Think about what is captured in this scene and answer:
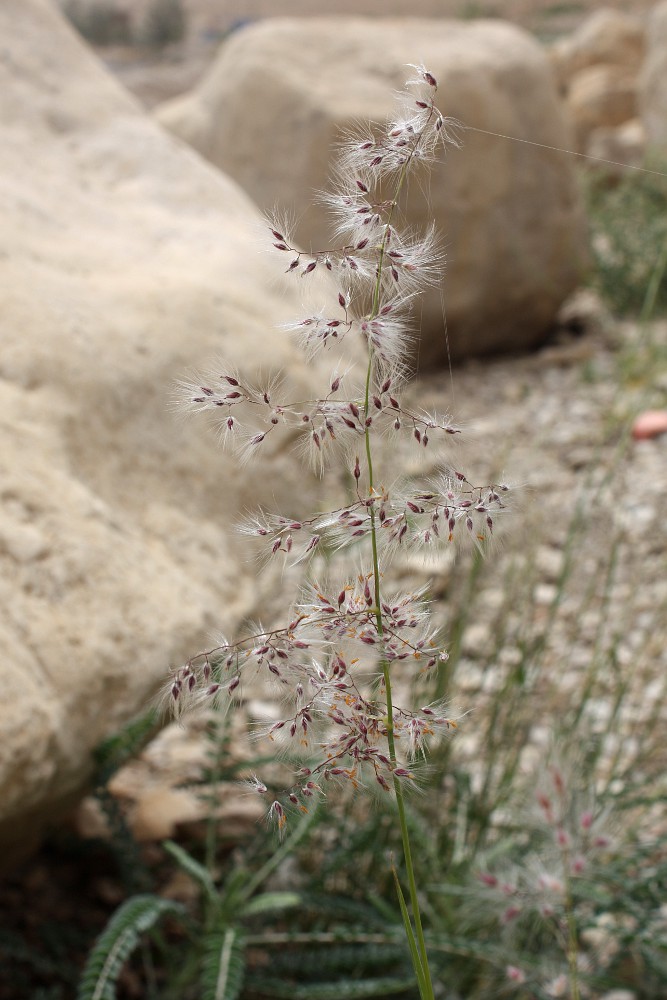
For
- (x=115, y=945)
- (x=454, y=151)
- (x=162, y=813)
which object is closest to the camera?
(x=115, y=945)

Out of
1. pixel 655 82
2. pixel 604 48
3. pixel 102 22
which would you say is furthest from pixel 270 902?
pixel 102 22

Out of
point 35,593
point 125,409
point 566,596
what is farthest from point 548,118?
point 35,593

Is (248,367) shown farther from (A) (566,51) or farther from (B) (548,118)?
(A) (566,51)

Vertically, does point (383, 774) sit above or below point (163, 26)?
below

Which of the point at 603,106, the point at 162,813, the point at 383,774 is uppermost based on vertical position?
the point at 603,106

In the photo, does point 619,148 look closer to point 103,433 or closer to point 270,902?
point 103,433

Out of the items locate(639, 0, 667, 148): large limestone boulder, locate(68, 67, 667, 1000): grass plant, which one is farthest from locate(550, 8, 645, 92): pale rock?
locate(68, 67, 667, 1000): grass plant

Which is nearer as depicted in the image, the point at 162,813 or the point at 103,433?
the point at 103,433
